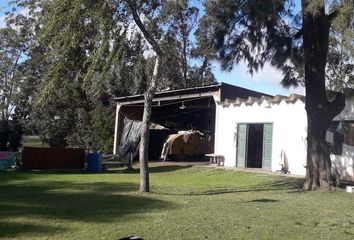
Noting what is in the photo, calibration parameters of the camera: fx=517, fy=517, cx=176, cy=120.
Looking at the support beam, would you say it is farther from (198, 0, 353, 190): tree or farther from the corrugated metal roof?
(198, 0, 353, 190): tree

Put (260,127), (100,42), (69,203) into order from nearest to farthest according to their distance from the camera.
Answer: (69,203), (100,42), (260,127)

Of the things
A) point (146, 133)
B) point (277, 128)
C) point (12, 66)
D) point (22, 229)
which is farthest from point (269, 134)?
point (12, 66)

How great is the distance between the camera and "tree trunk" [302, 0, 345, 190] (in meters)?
17.0

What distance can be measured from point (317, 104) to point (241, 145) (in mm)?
8306

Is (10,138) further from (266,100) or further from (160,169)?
(266,100)

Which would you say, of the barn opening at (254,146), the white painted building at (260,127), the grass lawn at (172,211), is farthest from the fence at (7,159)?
the barn opening at (254,146)

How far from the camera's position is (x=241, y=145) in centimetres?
2523

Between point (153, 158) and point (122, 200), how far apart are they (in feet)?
66.6

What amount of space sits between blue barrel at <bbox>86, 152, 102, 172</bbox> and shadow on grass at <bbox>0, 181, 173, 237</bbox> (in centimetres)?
817

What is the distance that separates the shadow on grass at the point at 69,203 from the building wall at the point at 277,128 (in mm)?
8447

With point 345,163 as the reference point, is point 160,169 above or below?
below

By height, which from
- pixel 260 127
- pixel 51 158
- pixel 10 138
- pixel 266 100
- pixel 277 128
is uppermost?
pixel 266 100

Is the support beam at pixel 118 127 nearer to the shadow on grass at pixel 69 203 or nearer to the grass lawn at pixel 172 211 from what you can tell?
the grass lawn at pixel 172 211

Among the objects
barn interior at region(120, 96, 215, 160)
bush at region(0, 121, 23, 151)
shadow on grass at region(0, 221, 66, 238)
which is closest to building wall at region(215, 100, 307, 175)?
barn interior at region(120, 96, 215, 160)
